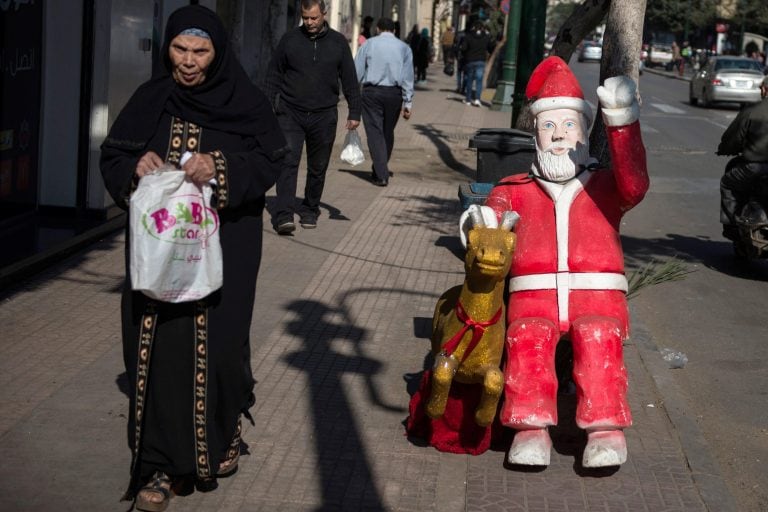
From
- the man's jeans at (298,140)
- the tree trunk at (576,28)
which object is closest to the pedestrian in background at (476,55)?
the tree trunk at (576,28)

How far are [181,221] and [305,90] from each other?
19.6 feet

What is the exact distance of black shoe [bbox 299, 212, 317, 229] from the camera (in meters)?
10.5

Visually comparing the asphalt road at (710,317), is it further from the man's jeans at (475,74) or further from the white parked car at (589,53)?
the white parked car at (589,53)

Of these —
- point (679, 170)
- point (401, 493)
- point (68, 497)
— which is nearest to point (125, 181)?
point (68, 497)

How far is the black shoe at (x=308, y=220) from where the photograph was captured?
10523mm

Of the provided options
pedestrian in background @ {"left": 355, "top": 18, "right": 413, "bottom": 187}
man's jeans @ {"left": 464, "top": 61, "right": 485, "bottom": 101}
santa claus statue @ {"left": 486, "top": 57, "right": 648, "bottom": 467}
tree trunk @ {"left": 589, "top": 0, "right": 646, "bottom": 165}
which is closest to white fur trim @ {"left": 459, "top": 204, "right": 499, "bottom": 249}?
Answer: santa claus statue @ {"left": 486, "top": 57, "right": 648, "bottom": 467}

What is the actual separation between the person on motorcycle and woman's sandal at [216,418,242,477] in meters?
6.47

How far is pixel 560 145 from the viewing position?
5289mm

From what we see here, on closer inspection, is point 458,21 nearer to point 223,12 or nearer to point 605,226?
point 223,12

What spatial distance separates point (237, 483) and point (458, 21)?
58787mm

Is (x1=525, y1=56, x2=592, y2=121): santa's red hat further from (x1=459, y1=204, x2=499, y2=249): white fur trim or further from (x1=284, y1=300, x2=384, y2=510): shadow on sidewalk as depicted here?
(x1=284, y1=300, x2=384, y2=510): shadow on sidewalk

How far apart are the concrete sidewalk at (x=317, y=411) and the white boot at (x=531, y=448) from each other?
99 millimetres

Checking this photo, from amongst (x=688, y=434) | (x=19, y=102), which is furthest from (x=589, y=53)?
(x=688, y=434)

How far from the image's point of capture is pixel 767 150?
392 inches
